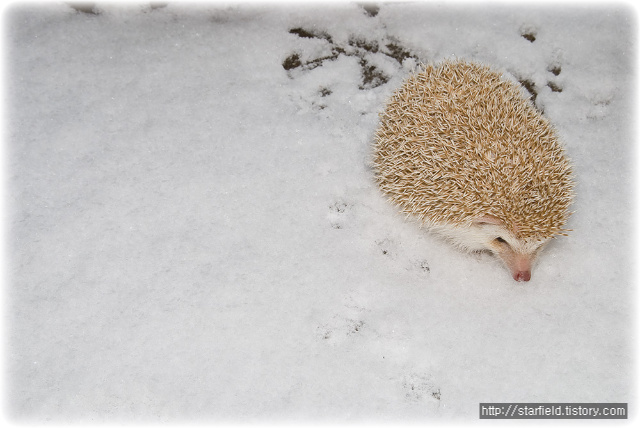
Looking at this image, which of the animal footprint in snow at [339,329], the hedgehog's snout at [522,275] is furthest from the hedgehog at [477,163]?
the animal footprint in snow at [339,329]

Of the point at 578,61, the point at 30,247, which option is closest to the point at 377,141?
the point at 578,61

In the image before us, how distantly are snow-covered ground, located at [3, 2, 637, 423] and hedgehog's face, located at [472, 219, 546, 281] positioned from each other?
0.64ft

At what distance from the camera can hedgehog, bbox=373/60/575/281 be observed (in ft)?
7.79

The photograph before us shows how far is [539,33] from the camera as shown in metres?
3.36

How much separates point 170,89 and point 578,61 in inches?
107

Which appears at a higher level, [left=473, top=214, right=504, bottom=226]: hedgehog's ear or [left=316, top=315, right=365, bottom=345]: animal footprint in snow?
[left=473, top=214, right=504, bottom=226]: hedgehog's ear

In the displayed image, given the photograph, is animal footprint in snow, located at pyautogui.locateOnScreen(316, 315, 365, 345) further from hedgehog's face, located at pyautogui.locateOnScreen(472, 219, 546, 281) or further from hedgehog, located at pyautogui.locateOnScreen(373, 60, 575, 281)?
hedgehog's face, located at pyautogui.locateOnScreen(472, 219, 546, 281)

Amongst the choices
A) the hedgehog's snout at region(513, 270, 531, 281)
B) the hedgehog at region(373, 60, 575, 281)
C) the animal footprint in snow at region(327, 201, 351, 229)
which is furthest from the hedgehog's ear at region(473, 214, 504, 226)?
the animal footprint in snow at region(327, 201, 351, 229)

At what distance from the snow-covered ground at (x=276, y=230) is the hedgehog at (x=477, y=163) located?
0.31 meters

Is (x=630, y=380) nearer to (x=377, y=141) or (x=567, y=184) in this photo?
(x=567, y=184)

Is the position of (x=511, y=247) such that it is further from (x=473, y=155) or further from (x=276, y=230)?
(x=276, y=230)

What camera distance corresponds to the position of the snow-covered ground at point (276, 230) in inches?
103

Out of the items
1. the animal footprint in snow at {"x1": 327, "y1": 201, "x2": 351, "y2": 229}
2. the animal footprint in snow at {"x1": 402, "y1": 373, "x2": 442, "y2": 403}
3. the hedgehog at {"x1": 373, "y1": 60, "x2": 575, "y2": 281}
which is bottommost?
the animal footprint in snow at {"x1": 402, "y1": 373, "x2": 442, "y2": 403}

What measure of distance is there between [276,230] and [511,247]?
129cm
